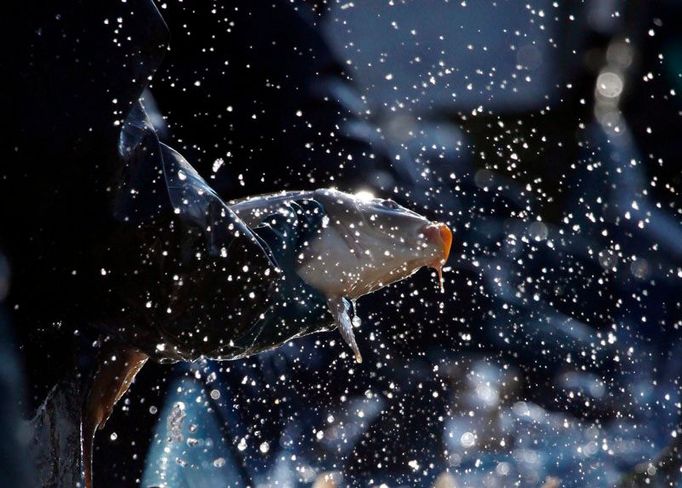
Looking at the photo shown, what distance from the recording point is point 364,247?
92.8 inches

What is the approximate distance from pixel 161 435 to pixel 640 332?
366 cm

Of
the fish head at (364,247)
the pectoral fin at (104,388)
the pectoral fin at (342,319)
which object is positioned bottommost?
the pectoral fin at (104,388)

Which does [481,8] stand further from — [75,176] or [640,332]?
[75,176]

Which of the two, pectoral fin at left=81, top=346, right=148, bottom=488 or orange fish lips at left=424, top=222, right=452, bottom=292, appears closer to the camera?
pectoral fin at left=81, top=346, right=148, bottom=488

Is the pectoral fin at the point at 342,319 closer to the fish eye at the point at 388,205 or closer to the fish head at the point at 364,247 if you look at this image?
the fish head at the point at 364,247

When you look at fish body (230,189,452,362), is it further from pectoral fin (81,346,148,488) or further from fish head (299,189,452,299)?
pectoral fin (81,346,148,488)

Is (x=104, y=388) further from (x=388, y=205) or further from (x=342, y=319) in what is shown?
(x=388, y=205)

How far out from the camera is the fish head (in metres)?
2.32

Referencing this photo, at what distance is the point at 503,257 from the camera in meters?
6.40

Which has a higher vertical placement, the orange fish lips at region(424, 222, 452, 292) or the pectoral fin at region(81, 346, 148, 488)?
the orange fish lips at region(424, 222, 452, 292)

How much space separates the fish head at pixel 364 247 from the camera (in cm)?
232

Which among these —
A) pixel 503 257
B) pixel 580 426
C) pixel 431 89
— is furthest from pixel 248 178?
pixel 580 426

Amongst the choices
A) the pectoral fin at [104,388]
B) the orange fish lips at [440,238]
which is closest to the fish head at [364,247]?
the orange fish lips at [440,238]

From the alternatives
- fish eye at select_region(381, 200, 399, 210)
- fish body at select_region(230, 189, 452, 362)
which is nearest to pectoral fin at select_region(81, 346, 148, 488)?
fish body at select_region(230, 189, 452, 362)
